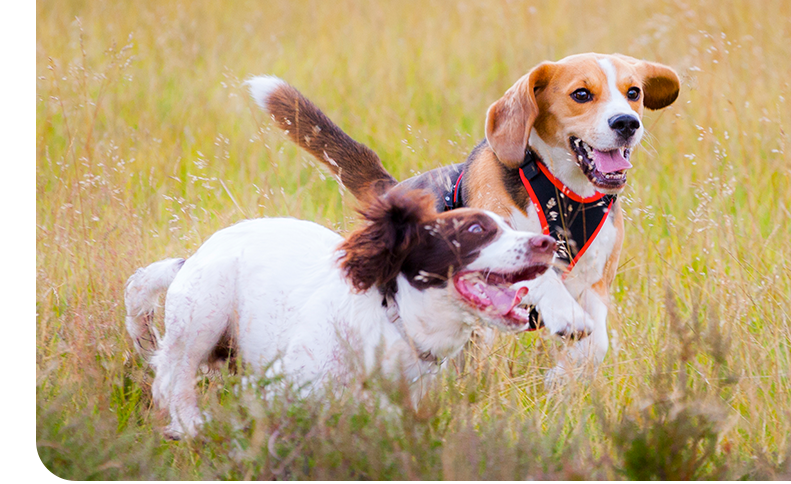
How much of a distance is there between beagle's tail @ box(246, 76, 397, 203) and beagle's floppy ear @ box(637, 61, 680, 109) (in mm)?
1343

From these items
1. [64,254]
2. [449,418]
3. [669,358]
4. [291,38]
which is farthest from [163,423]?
[291,38]

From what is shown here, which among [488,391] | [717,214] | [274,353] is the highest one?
[274,353]

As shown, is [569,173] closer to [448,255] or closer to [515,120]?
[515,120]

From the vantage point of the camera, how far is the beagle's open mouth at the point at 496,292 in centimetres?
255

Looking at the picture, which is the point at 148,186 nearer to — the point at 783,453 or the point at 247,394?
the point at 247,394

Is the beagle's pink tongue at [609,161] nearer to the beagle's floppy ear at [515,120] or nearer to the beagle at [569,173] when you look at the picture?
the beagle at [569,173]

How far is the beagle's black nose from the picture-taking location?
3.06m

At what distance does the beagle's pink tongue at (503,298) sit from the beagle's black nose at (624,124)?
3.00 ft

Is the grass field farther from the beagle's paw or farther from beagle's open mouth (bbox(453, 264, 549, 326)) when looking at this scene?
beagle's open mouth (bbox(453, 264, 549, 326))

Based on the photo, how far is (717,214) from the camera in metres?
4.67

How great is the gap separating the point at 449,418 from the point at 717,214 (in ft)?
9.72

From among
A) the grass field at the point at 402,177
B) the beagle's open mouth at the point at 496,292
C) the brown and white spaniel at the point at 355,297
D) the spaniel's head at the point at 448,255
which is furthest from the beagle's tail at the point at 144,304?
the beagle's open mouth at the point at 496,292

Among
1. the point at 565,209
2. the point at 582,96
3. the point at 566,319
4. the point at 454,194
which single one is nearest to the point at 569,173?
the point at 565,209

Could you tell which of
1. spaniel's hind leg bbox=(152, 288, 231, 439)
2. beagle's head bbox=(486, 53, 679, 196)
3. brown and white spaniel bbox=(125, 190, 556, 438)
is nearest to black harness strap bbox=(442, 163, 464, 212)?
beagle's head bbox=(486, 53, 679, 196)
